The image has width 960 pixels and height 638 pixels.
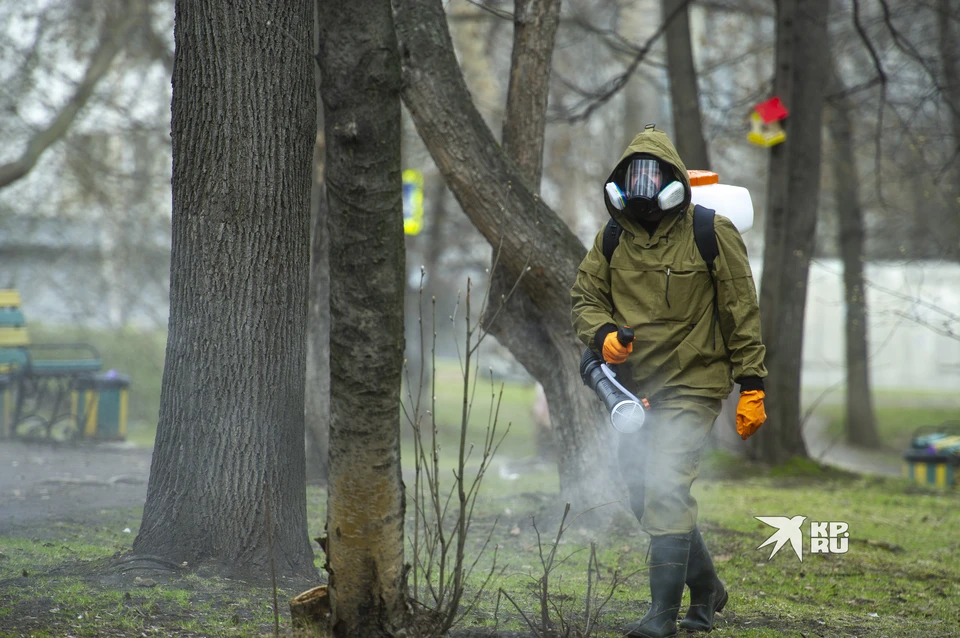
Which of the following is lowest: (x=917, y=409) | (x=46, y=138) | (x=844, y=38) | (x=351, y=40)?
(x=917, y=409)

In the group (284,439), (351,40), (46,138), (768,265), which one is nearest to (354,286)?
(351,40)

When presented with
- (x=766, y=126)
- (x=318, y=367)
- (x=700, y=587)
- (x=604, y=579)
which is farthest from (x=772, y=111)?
(x=700, y=587)

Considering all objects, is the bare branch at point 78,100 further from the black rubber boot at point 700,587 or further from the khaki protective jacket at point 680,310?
the black rubber boot at point 700,587

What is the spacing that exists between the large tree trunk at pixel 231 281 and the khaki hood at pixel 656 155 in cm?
139

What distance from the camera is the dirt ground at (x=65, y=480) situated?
18.1 ft

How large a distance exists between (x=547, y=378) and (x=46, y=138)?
885cm

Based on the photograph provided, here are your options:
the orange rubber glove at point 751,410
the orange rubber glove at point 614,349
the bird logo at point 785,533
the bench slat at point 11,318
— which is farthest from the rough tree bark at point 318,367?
the bench slat at point 11,318

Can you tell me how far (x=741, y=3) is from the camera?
533 inches

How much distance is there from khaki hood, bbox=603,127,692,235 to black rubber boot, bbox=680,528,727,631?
1264 mm

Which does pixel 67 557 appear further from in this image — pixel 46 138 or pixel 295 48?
pixel 46 138

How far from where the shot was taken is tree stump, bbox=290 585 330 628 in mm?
3188

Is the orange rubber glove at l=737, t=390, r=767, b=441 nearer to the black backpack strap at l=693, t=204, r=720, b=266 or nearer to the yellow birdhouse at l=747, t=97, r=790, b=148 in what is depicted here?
the black backpack strap at l=693, t=204, r=720, b=266

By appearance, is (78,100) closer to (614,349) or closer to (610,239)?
(610,239)

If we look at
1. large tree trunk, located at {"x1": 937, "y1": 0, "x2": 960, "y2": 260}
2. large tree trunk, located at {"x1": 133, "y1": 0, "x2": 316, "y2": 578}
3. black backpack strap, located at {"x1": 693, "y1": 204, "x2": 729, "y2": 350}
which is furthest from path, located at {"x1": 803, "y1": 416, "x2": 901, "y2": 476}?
large tree trunk, located at {"x1": 133, "y1": 0, "x2": 316, "y2": 578}
